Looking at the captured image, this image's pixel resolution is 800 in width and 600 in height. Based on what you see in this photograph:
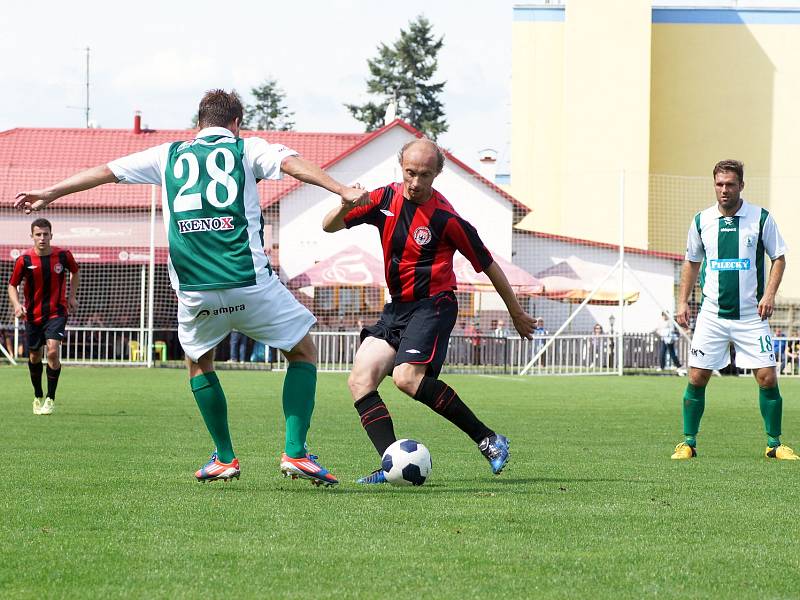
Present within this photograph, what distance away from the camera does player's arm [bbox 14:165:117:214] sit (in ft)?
22.7

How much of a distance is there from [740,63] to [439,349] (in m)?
47.1

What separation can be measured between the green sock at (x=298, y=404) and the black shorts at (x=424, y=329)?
570 mm

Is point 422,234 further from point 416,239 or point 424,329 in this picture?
point 424,329

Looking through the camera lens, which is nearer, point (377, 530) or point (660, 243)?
point (377, 530)

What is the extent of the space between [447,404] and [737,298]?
3.23 m

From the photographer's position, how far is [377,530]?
547 centimetres

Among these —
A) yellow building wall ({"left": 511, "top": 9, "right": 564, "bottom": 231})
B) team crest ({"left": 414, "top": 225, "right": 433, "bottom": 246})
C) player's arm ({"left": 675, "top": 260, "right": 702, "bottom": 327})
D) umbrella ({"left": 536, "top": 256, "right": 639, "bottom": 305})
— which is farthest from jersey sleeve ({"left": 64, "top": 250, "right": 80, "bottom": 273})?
yellow building wall ({"left": 511, "top": 9, "right": 564, "bottom": 231})

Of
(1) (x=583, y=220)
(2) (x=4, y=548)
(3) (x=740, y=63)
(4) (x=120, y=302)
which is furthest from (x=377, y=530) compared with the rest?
(3) (x=740, y=63)

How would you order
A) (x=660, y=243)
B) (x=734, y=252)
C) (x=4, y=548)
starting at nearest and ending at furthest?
(x=4, y=548) → (x=734, y=252) → (x=660, y=243)

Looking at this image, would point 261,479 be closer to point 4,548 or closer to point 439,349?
point 439,349

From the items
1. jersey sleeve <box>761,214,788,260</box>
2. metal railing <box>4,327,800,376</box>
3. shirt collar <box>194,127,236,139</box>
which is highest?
shirt collar <box>194,127,236,139</box>

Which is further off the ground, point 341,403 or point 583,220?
point 583,220

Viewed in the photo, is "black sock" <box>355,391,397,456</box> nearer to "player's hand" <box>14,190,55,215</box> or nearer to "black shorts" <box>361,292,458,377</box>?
"black shorts" <box>361,292,458,377</box>

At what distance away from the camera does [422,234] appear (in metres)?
7.40
